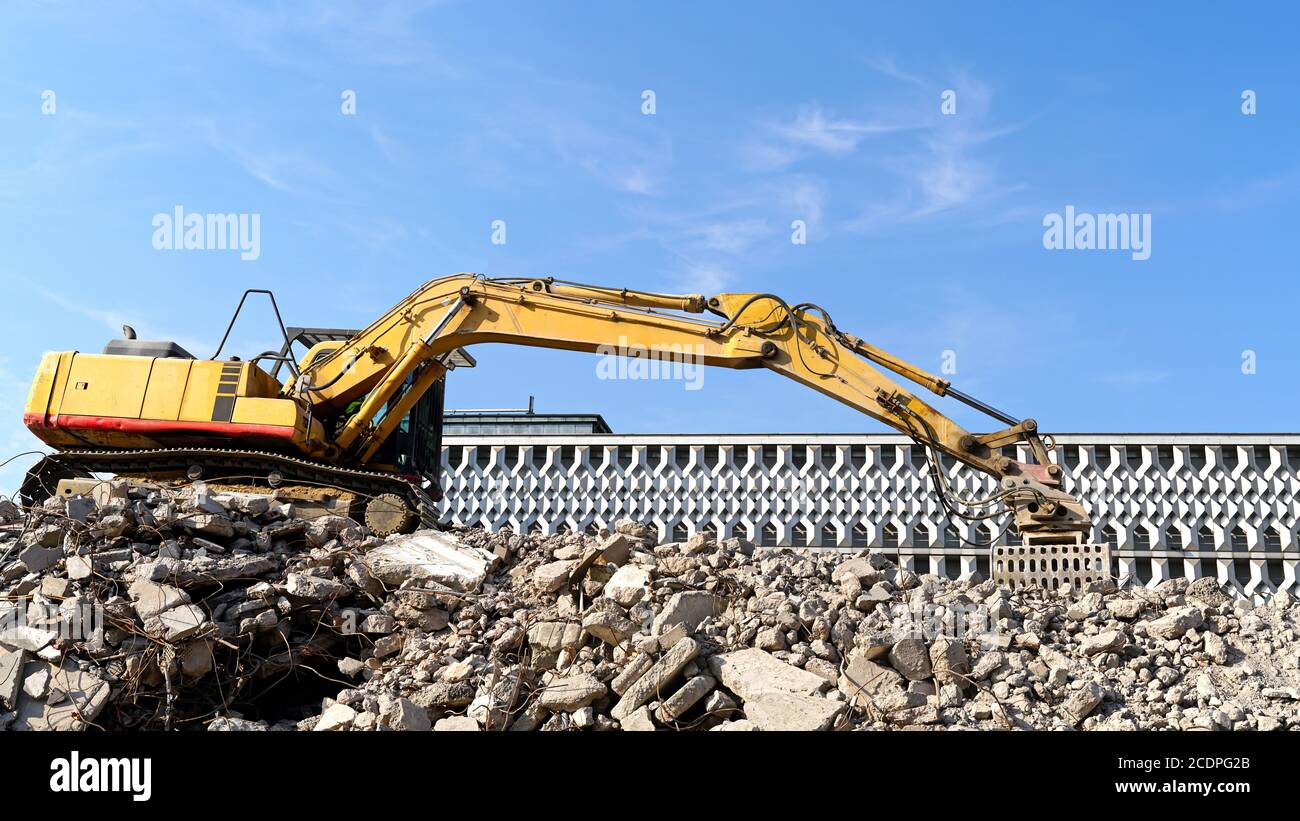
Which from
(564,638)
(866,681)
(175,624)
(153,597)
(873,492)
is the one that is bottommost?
(866,681)

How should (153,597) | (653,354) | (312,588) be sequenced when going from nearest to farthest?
(153,597) → (312,588) → (653,354)

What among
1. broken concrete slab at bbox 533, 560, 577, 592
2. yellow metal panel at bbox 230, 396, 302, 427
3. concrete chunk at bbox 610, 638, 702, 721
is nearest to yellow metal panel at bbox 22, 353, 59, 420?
yellow metal panel at bbox 230, 396, 302, 427

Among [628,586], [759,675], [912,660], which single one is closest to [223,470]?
[628,586]

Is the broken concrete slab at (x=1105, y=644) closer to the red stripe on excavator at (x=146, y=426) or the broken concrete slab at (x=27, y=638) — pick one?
the broken concrete slab at (x=27, y=638)

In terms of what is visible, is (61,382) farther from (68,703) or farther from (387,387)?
(68,703)

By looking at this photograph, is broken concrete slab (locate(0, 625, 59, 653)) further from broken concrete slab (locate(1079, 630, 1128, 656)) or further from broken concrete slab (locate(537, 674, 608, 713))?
broken concrete slab (locate(1079, 630, 1128, 656))

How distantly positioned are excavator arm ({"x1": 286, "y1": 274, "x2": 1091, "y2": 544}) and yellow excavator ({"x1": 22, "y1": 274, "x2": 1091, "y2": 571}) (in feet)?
0.05

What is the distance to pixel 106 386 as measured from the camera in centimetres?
1352

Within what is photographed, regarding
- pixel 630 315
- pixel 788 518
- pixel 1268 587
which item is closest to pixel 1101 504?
pixel 1268 587

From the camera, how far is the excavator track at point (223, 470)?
13.3m

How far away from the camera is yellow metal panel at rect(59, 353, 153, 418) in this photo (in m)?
13.4

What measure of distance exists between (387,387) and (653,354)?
11.2ft

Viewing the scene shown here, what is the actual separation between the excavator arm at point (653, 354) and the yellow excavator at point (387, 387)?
2cm

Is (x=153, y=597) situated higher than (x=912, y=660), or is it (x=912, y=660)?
(x=153, y=597)
